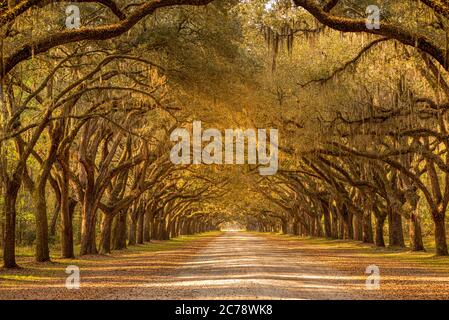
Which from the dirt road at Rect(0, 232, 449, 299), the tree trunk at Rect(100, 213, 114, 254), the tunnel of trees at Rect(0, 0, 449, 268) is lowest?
the dirt road at Rect(0, 232, 449, 299)

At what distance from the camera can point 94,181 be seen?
30.7 m

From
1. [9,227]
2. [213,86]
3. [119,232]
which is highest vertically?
[213,86]

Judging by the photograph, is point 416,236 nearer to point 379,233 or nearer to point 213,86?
point 379,233

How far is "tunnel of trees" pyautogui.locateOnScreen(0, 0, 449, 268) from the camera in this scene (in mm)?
15352

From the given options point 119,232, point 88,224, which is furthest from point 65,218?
point 119,232

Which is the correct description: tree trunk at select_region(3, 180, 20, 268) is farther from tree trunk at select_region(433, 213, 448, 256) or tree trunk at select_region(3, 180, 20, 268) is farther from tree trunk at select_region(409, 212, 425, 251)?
tree trunk at select_region(409, 212, 425, 251)

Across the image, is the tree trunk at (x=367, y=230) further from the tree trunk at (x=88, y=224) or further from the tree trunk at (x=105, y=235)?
the tree trunk at (x=88, y=224)

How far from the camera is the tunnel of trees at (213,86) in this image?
50.4 feet

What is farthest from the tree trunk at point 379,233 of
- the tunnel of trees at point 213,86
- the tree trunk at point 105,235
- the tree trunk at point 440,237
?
the tree trunk at point 105,235

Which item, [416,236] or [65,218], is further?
[416,236]

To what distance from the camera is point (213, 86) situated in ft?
60.8

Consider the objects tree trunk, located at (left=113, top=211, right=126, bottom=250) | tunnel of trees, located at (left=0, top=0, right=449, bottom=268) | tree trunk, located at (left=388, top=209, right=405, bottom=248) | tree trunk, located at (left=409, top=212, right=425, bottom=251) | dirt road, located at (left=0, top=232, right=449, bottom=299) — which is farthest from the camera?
tree trunk, located at (left=113, top=211, right=126, bottom=250)

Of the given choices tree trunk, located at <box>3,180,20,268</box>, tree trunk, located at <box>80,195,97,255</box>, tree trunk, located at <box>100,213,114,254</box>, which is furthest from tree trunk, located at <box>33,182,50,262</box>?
tree trunk, located at <box>100,213,114,254</box>
